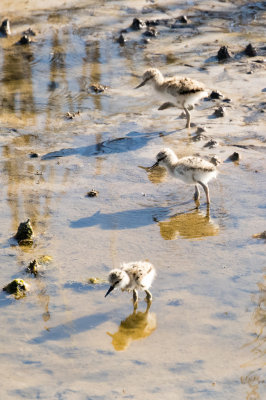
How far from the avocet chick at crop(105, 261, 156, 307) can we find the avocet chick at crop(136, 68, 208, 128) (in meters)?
4.06

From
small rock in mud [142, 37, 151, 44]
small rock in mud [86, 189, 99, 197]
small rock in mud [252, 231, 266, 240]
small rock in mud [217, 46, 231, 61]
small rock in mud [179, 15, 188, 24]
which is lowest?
small rock in mud [86, 189, 99, 197]

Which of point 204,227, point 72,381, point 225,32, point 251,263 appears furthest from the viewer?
point 225,32

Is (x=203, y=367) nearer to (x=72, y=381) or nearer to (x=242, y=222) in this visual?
(x=72, y=381)

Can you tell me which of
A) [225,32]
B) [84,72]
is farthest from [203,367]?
[225,32]

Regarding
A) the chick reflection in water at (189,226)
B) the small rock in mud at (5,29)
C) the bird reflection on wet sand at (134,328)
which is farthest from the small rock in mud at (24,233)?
the small rock in mud at (5,29)

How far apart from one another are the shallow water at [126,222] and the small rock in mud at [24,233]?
0.38 ft

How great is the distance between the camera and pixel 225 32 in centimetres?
1327

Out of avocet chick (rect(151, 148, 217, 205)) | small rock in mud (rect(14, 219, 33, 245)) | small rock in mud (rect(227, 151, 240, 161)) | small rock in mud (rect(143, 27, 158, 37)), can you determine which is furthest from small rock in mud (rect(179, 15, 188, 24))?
small rock in mud (rect(14, 219, 33, 245))

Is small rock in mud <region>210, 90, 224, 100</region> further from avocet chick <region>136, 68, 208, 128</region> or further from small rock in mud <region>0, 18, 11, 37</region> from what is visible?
small rock in mud <region>0, 18, 11, 37</region>

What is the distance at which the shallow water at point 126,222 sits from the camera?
504 cm

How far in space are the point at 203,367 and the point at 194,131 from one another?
4.98m

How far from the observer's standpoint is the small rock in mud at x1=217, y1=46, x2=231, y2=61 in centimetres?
1171

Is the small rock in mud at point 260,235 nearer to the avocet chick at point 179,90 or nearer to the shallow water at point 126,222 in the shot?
the shallow water at point 126,222

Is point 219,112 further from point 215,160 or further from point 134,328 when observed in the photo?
point 134,328
